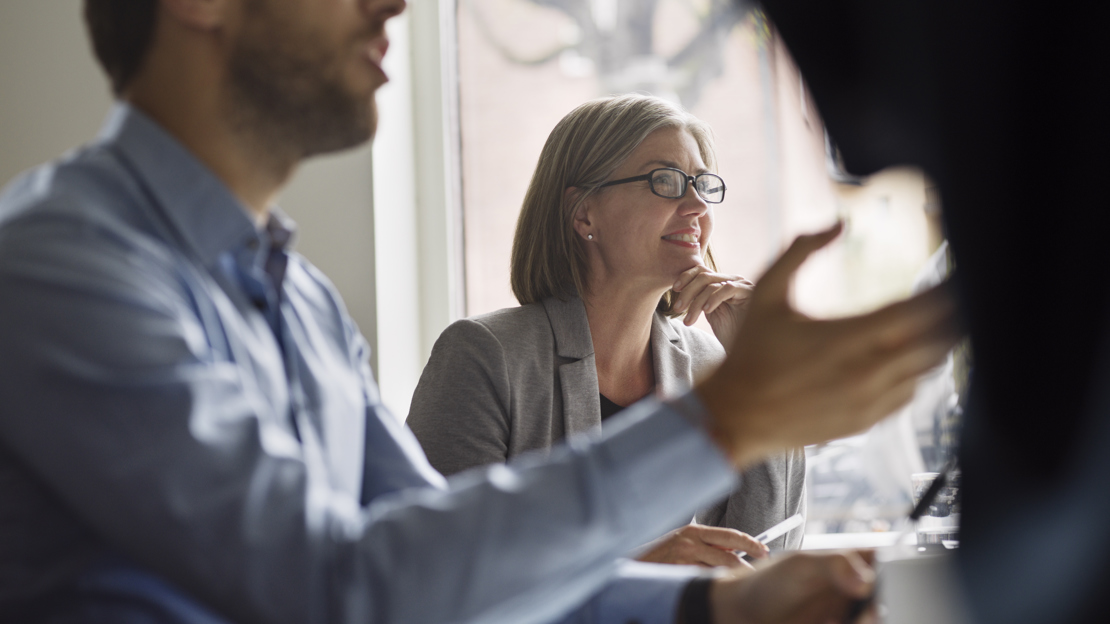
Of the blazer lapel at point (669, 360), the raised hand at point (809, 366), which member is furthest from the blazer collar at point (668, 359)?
the raised hand at point (809, 366)

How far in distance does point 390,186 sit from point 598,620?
5.37 feet

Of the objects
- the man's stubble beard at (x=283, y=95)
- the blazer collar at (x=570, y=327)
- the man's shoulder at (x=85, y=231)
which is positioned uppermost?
the man's stubble beard at (x=283, y=95)

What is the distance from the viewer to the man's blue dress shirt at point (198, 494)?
53cm

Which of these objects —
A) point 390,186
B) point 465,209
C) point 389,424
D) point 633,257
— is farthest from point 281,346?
point 465,209

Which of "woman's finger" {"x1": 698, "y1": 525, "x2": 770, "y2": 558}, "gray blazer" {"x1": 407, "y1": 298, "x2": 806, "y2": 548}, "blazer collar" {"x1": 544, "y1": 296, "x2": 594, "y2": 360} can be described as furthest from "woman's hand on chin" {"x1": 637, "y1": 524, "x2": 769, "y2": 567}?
"blazer collar" {"x1": 544, "y1": 296, "x2": 594, "y2": 360}

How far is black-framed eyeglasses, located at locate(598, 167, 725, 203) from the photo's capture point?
5.76 ft

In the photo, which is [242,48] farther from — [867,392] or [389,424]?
[867,392]

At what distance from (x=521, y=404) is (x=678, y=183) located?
55cm

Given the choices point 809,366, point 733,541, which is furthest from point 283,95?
point 733,541

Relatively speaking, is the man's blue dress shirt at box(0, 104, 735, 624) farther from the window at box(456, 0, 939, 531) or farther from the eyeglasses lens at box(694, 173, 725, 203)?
the window at box(456, 0, 939, 531)

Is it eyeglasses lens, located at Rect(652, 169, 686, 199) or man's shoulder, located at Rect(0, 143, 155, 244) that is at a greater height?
man's shoulder, located at Rect(0, 143, 155, 244)

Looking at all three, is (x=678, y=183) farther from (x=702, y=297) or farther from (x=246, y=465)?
(x=246, y=465)

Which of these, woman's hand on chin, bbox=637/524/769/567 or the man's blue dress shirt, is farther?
woman's hand on chin, bbox=637/524/769/567

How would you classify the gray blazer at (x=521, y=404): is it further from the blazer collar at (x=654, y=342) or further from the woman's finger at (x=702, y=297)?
the woman's finger at (x=702, y=297)
